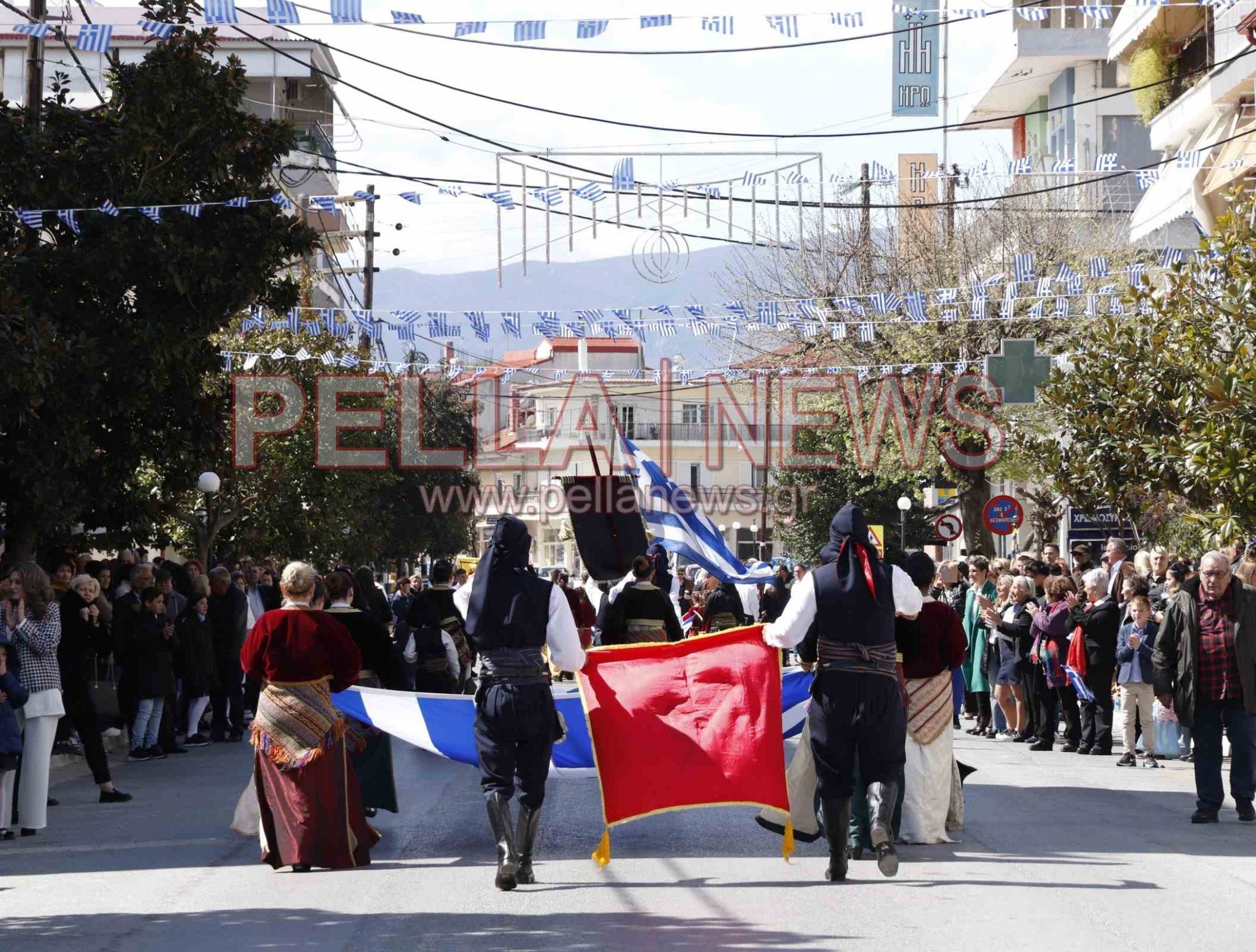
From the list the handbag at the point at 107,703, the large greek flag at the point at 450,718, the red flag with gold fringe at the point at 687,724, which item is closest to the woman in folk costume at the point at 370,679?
the large greek flag at the point at 450,718

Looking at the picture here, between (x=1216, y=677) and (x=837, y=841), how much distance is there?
13.1 ft

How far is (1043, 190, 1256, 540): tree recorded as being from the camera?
15.7m

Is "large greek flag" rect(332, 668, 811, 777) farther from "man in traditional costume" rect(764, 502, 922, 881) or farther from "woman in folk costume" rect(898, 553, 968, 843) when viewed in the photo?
"man in traditional costume" rect(764, 502, 922, 881)

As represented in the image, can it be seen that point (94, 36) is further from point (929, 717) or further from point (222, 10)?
point (929, 717)

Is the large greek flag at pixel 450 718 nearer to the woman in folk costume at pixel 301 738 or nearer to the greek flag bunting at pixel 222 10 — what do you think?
the woman in folk costume at pixel 301 738

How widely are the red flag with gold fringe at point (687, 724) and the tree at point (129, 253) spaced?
7.88m

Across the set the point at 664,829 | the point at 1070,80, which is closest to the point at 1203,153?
the point at 664,829

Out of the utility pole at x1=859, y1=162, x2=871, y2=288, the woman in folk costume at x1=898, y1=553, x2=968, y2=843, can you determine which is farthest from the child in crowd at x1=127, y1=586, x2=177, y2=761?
the utility pole at x1=859, y1=162, x2=871, y2=288

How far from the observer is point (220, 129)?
17.0m

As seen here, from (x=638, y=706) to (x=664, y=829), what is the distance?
5.05 feet

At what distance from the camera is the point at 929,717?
10453 millimetres

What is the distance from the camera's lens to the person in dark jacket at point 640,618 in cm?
1425

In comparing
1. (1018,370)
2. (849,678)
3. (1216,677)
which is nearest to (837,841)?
(849,678)

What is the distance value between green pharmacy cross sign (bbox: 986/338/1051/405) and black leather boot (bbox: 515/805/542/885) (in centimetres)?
1741
